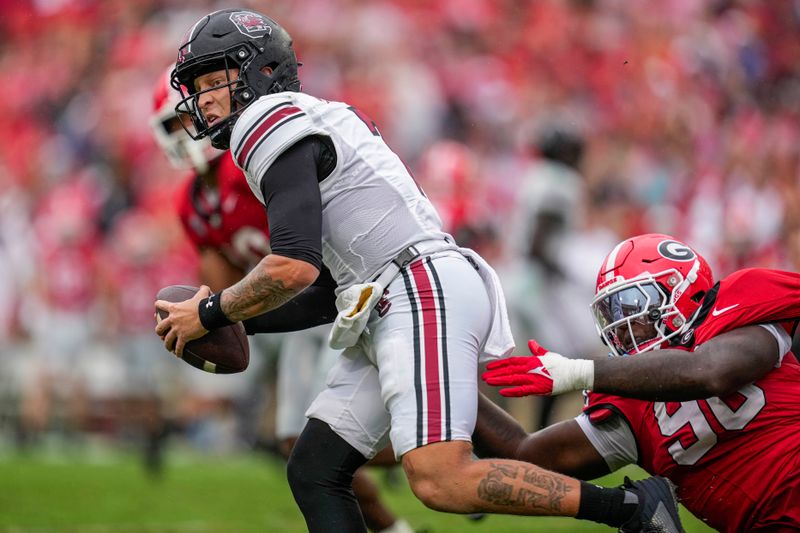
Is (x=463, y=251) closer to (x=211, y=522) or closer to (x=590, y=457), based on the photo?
(x=590, y=457)

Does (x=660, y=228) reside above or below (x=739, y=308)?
below

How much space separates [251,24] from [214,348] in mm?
948

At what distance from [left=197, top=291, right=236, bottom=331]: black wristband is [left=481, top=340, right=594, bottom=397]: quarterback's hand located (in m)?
0.75

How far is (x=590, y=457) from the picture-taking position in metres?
3.47

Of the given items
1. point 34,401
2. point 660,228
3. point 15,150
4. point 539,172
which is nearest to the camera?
point 539,172

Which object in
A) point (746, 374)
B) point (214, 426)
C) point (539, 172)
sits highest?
point (746, 374)

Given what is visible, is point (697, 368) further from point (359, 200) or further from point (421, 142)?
point (421, 142)

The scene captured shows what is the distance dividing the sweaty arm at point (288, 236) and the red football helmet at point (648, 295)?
81 centimetres

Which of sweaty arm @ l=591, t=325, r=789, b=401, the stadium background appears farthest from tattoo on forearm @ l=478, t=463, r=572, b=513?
the stadium background

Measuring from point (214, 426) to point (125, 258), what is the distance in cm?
166

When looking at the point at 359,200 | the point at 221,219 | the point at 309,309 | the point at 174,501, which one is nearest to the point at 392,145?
the point at 174,501

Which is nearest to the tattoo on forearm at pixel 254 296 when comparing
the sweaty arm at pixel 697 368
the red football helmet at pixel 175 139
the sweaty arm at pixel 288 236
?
the sweaty arm at pixel 288 236

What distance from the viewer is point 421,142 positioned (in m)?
10.8

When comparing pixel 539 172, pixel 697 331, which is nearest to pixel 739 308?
pixel 697 331
